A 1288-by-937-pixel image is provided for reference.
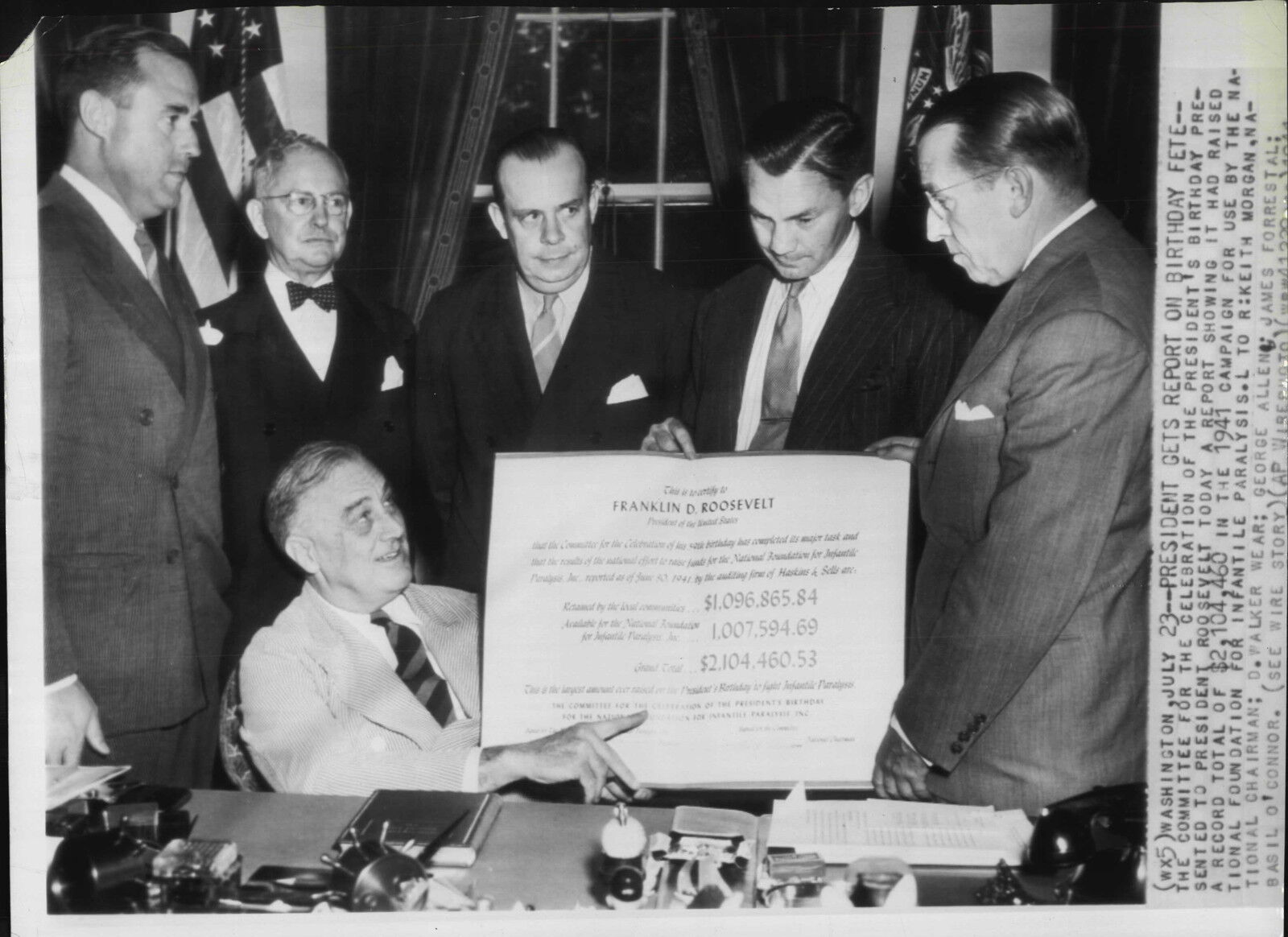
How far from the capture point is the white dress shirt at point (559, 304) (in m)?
2.12

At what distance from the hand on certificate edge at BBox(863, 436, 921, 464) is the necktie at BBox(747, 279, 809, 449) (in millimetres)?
169

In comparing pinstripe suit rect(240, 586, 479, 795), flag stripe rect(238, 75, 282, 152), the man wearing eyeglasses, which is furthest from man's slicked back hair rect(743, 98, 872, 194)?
pinstripe suit rect(240, 586, 479, 795)

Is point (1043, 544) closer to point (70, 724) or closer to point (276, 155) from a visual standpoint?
point (276, 155)

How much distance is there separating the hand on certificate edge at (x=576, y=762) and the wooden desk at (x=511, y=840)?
0.05 metres

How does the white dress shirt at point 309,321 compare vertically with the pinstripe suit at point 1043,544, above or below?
above

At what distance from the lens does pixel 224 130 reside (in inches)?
82.2

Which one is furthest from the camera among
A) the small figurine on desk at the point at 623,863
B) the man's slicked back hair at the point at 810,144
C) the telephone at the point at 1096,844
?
the man's slicked back hair at the point at 810,144

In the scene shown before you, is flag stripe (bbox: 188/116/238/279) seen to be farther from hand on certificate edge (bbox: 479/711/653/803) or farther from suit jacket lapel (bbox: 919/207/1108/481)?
suit jacket lapel (bbox: 919/207/1108/481)

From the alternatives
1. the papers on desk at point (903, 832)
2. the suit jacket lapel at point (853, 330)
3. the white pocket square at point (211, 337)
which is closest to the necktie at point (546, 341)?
the suit jacket lapel at point (853, 330)

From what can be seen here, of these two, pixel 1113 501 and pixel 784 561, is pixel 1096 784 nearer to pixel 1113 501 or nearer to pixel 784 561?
pixel 1113 501

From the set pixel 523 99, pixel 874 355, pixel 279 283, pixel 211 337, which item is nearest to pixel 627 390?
pixel 874 355

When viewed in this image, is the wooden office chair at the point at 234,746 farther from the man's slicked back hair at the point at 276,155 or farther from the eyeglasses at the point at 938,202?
the eyeglasses at the point at 938,202

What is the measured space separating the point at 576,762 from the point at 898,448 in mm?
840

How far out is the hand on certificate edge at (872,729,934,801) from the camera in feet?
6.82
